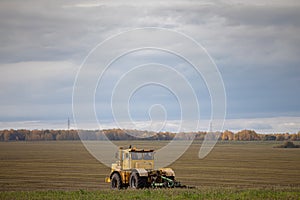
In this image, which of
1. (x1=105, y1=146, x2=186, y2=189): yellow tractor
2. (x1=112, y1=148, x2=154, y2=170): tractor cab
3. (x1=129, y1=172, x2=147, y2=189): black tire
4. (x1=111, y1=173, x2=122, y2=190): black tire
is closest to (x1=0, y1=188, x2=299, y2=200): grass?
(x1=129, y1=172, x2=147, y2=189): black tire

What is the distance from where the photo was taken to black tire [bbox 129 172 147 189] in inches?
1260

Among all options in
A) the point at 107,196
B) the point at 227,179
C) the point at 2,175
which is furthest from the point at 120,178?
the point at 2,175

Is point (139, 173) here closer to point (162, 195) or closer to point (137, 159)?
point (137, 159)

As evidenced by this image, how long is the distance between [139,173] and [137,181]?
0.50 m

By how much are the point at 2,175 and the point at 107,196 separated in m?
24.8

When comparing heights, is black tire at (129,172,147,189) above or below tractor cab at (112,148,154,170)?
below

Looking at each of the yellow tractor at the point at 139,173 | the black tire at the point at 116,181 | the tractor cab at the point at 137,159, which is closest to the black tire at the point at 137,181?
the yellow tractor at the point at 139,173

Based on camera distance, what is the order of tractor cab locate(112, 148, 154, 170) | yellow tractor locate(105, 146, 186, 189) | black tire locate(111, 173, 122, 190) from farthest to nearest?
black tire locate(111, 173, 122, 190) → tractor cab locate(112, 148, 154, 170) → yellow tractor locate(105, 146, 186, 189)

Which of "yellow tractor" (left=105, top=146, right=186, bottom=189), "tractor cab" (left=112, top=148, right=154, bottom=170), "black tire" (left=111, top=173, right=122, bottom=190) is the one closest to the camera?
"yellow tractor" (left=105, top=146, right=186, bottom=189)

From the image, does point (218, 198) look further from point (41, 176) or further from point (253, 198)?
point (41, 176)

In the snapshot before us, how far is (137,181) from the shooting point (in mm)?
32125

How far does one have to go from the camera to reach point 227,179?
46219 millimetres

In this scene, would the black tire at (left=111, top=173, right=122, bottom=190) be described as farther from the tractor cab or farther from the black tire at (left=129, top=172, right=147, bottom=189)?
the black tire at (left=129, top=172, right=147, bottom=189)

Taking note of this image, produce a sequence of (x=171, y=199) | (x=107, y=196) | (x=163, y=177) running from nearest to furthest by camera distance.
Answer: (x=171, y=199), (x=107, y=196), (x=163, y=177)
